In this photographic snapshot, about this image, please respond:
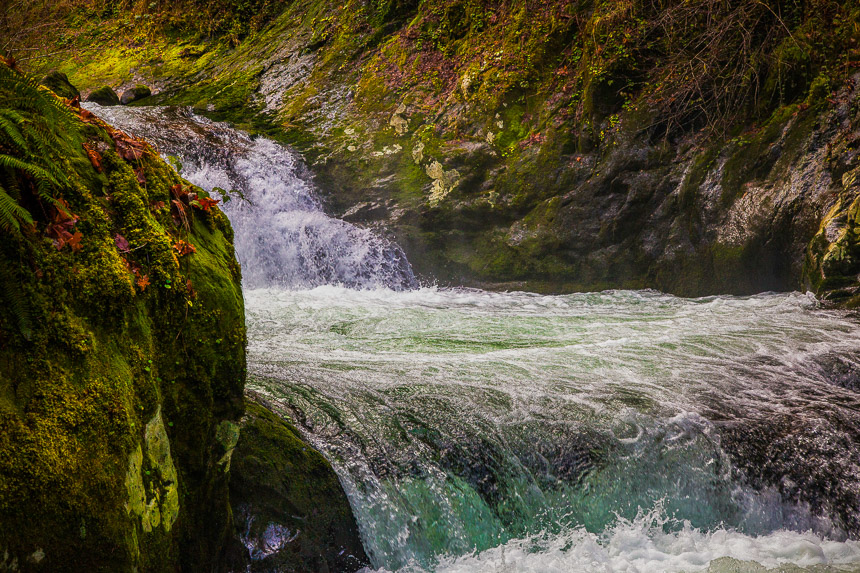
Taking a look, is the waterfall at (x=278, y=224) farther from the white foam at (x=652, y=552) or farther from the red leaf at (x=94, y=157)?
the red leaf at (x=94, y=157)

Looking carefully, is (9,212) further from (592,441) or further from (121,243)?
(592,441)

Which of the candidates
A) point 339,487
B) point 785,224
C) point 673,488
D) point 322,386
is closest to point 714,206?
point 785,224

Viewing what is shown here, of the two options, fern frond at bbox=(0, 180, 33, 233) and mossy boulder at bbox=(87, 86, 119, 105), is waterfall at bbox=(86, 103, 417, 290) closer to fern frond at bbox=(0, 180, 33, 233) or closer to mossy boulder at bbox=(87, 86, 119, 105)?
mossy boulder at bbox=(87, 86, 119, 105)

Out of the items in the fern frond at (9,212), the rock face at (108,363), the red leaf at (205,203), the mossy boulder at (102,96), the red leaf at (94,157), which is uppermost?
the mossy boulder at (102,96)

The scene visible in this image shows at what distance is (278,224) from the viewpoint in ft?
34.4

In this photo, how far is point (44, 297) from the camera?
74.4 inches

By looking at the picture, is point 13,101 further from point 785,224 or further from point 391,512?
point 785,224

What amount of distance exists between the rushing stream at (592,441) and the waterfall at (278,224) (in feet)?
12.2

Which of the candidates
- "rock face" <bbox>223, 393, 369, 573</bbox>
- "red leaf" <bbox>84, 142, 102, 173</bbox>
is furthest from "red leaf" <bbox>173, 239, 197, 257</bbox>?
"rock face" <bbox>223, 393, 369, 573</bbox>

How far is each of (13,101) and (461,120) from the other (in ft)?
30.7

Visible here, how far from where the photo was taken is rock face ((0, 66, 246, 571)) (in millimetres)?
1735

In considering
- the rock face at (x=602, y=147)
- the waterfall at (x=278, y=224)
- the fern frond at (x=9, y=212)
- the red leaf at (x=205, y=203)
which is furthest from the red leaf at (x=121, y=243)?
the waterfall at (x=278, y=224)

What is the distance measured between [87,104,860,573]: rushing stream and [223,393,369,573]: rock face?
4.7 inches

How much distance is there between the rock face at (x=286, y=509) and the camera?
2893mm
